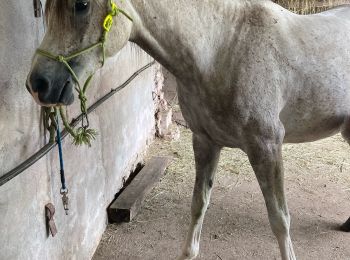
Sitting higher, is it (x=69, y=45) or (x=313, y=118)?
(x=69, y=45)

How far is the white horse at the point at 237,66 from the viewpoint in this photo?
1.51 metres

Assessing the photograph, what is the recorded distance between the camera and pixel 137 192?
3248mm

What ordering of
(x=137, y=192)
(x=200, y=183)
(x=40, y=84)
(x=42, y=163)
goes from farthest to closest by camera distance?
(x=137, y=192) → (x=200, y=183) → (x=42, y=163) → (x=40, y=84)

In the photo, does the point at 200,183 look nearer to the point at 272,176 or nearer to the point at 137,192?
the point at 272,176

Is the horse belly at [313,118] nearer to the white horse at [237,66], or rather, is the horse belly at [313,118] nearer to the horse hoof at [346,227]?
the white horse at [237,66]

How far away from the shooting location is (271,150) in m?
1.98

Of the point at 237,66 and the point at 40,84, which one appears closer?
the point at 40,84

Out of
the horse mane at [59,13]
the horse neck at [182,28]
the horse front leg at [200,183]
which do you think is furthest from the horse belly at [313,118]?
the horse mane at [59,13]

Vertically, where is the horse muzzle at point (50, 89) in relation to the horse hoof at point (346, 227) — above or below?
above

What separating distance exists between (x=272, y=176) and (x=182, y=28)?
80 centimetres

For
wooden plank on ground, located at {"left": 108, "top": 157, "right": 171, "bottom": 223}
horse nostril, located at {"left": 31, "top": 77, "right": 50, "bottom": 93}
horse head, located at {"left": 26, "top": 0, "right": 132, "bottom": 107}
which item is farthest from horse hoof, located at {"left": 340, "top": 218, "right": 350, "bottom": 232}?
horse nostril, located at {"left": 31, "top": 77, "right": 50, "bottom": 93}

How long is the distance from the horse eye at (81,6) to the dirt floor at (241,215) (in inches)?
64.8

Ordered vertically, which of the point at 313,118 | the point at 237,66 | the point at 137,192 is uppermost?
the point at 237,66

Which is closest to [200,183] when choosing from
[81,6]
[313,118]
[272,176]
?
[272,176]
